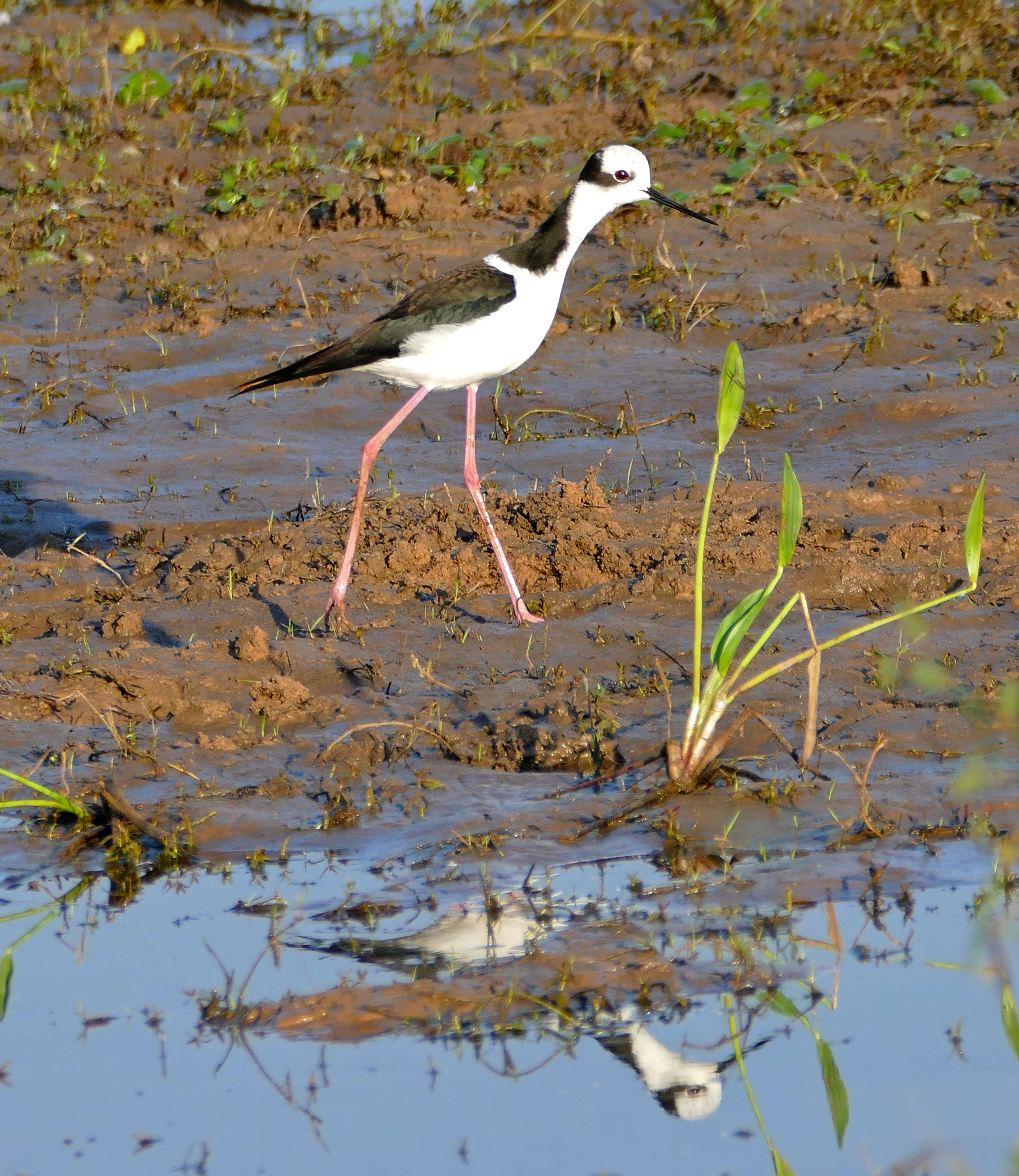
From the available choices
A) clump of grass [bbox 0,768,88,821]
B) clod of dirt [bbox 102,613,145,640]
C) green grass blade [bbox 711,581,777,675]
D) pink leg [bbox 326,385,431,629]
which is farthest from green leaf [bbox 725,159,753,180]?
clump of grass [bbox 0,768,88,821]

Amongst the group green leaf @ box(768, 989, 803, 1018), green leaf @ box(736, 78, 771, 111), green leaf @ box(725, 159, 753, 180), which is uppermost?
green leaf @ box(736, 78, 771, 111)

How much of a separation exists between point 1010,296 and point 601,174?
2829 mm

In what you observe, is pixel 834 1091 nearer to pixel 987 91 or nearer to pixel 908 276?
pixel 908 276

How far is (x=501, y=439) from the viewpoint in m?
7.02

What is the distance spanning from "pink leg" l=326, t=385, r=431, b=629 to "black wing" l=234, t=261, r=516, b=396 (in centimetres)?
33

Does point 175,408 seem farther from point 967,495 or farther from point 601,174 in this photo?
point 967,495

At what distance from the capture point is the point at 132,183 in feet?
31.9

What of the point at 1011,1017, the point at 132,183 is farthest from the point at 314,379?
the point at 1011,1017

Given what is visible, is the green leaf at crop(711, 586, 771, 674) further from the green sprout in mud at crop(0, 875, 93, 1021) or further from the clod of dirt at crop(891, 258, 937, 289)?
the clod of dirt at crop(891, 258, 937, 289)

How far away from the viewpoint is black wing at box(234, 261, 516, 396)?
5285 mm

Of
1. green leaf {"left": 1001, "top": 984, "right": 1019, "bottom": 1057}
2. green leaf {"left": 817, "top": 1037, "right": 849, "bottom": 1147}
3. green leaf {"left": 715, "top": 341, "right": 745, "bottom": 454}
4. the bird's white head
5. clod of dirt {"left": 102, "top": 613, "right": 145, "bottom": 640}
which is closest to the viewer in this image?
green leaf {"left": 817, "top": 1037, "right": 849, "bottom": 1147}

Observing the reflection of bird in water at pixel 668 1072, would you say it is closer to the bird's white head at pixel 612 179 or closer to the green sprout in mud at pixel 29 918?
the green sprout in mud at pixel 29 918

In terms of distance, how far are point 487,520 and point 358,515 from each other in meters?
0.43

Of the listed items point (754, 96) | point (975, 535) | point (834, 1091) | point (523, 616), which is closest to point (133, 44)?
point (754, 96)
